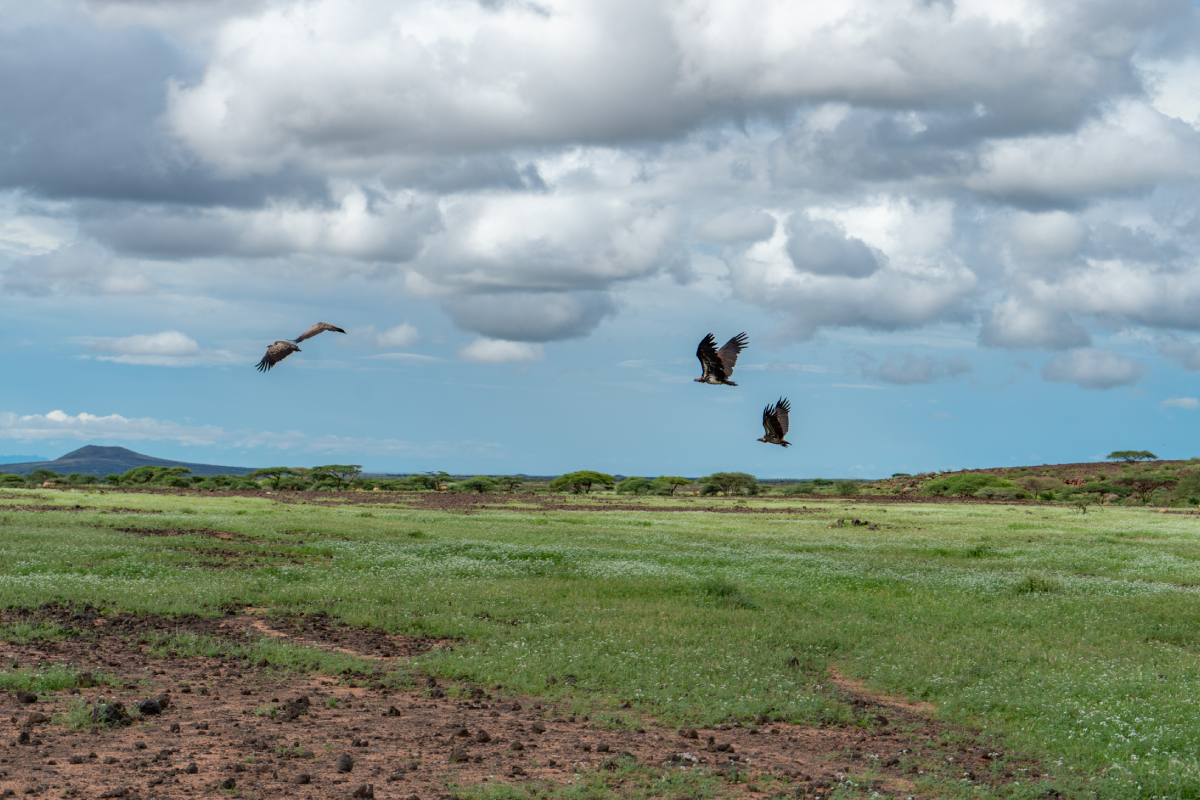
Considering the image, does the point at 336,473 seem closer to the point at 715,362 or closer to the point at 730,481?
the point at 730,481

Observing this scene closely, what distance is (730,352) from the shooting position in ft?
73.8

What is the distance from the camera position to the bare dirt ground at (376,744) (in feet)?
30.7

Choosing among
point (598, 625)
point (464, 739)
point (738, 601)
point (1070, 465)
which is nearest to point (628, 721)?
point (464, 739)

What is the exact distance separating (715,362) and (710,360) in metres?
0.13

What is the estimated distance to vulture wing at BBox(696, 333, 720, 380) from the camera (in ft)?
72.0

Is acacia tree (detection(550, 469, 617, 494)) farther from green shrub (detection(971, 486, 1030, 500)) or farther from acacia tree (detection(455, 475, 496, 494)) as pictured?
green shrub (detection(971, 486, 1030, 500))

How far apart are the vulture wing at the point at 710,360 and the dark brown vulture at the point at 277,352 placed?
9578 millimetres

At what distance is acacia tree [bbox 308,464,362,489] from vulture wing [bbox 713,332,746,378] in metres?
87.9

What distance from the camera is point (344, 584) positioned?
71.5 ft

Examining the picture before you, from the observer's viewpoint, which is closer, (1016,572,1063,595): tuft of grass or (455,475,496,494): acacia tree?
(1016,572,1063,595): tuft of grass

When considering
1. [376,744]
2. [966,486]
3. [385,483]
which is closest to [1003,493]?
[966,486]

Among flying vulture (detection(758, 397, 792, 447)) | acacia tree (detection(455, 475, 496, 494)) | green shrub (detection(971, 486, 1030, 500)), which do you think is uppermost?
flying vulture (detection(758, 397, 792, 447))

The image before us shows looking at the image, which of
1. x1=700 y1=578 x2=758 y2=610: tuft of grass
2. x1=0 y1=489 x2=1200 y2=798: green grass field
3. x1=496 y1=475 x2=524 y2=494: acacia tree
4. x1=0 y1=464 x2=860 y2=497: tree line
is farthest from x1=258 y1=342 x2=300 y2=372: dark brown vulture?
x1=496 y1=475 x2=524 y2=494: acacia tree

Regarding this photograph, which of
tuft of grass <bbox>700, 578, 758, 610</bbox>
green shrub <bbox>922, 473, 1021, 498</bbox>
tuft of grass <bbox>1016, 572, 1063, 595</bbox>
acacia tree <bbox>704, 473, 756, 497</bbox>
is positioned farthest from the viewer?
acacia tree <bbox>704, 473, 756, 497</bbox>
